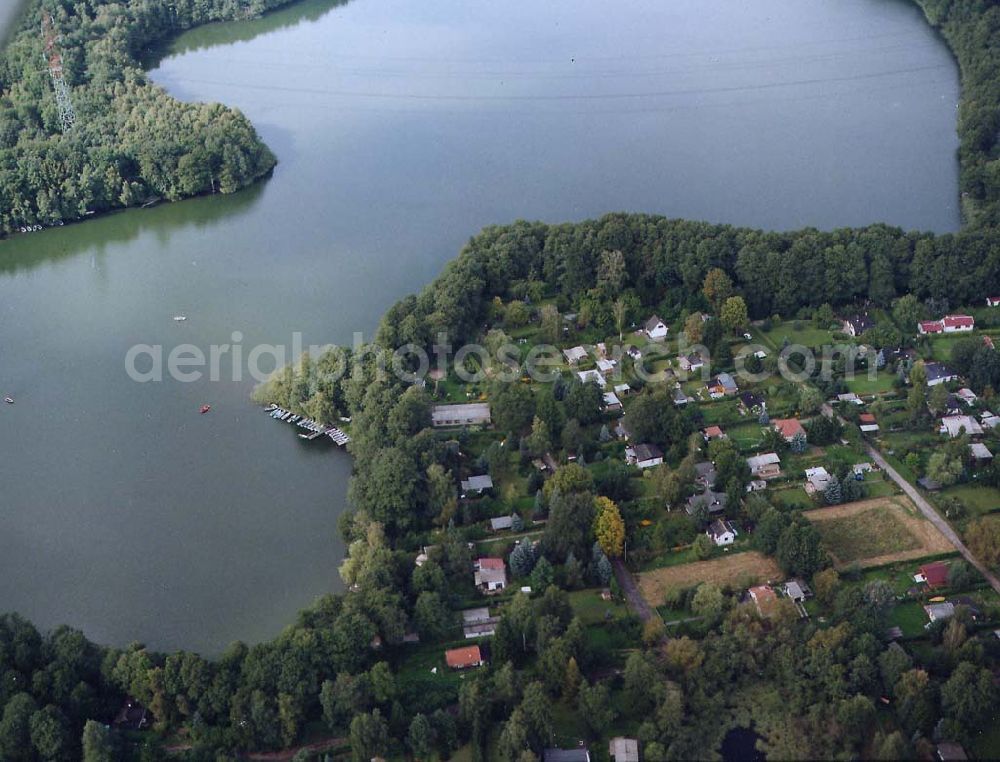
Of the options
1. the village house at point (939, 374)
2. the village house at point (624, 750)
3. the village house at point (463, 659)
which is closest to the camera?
the village house at point (624, 750)

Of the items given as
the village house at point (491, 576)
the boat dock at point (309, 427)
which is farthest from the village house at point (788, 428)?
the boat dock at point (309, 427)

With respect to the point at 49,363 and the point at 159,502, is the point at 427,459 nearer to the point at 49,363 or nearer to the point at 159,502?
the point at 159,502

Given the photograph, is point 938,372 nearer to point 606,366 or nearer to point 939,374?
point 939,374

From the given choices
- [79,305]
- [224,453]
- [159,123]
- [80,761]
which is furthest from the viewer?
[159,123]

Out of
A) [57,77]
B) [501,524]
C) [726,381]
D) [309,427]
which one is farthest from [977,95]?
[57,77]

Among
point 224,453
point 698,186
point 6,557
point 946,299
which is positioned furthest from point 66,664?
point 698,186

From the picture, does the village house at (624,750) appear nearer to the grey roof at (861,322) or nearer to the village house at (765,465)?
the village house at (765,465)

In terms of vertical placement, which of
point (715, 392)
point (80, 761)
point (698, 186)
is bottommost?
point (80, 761)
